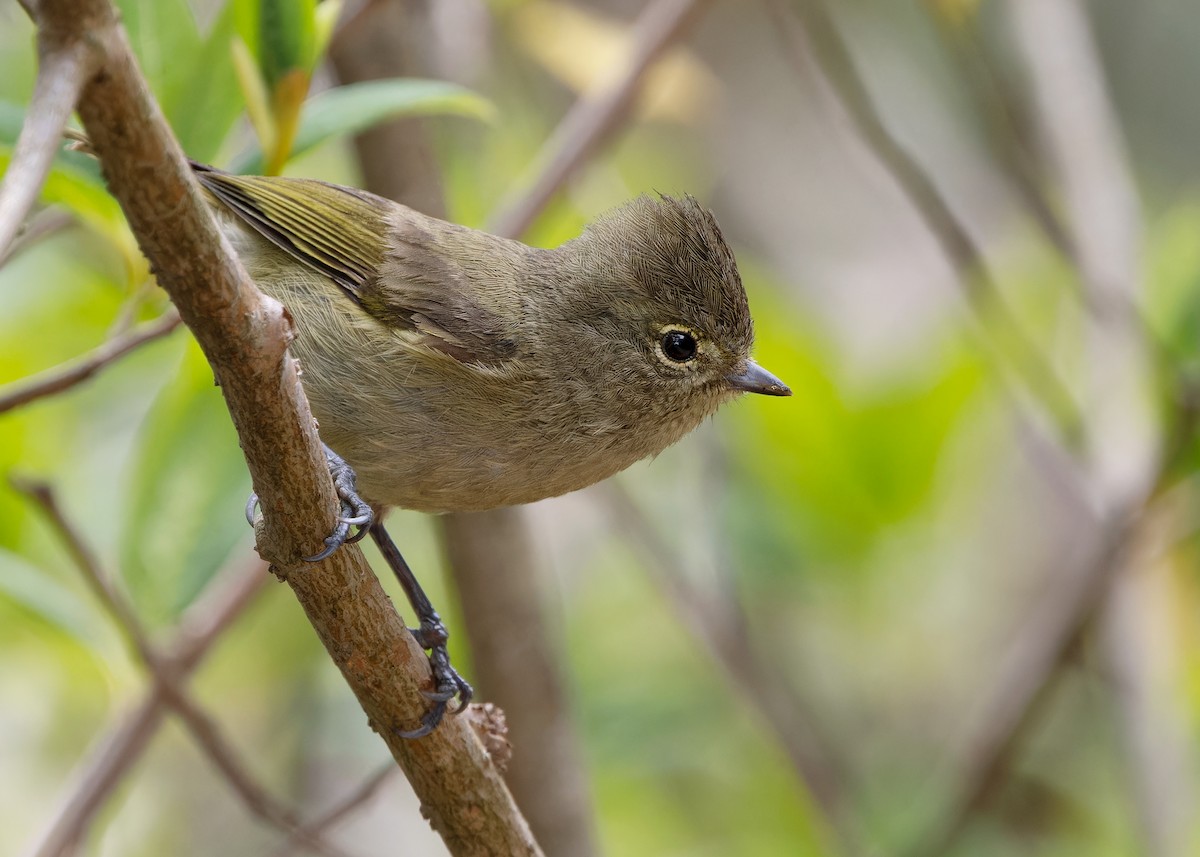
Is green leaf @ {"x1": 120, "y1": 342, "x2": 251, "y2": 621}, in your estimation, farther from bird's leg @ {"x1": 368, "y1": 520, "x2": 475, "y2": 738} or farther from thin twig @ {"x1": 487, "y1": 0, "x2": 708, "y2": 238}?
thin twig @ {"x1": 487, "y1": 0, "x2": 708, "y2": 238}

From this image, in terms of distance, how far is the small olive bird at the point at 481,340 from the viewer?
2840 mm

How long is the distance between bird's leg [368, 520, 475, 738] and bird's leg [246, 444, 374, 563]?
25 centimetres

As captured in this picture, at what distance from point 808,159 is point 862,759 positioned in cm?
398

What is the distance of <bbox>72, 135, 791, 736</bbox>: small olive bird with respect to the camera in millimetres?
2840

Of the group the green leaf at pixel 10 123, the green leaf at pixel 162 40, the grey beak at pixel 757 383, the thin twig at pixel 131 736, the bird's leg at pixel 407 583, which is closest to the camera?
the bird's leg at pixel 407 583

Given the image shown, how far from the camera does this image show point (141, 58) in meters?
2.75

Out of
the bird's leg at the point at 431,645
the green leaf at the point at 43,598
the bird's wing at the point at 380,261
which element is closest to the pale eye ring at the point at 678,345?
the bird's wing at the point at 380,261

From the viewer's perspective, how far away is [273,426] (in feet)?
6.37

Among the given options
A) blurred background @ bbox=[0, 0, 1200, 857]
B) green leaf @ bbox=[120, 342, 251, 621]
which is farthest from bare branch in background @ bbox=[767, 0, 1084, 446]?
green leaf @ bbox=[120, 342, 251, 621]

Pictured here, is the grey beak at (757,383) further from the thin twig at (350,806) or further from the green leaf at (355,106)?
the thin twig at (350,806)

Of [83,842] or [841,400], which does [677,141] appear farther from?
[83,842]

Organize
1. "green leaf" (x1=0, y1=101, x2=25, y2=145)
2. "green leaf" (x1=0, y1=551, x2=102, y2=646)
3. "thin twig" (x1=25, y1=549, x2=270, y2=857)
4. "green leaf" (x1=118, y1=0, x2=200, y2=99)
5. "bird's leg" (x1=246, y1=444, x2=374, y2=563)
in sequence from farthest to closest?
"green leaf" (x1=0, y1=551, x2=102, y2=646) → "thin twig" (x1=25, y1=549, x2=270, y2=857) → "green leaf" (x1=118, y1=0, x2=200, y2=99) → "green leaf" (x1=0, y1=101, x2=25, y2=145) → "bird's leg" (x1=246, y1=444, x2=374, y2=563)

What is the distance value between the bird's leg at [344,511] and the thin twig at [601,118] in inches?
59.0

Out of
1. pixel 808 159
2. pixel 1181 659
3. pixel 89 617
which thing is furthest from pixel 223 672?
pixel 808 159
